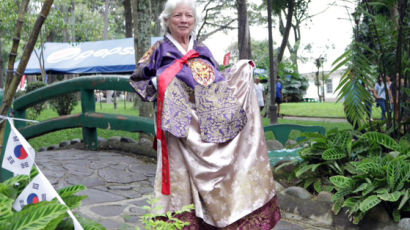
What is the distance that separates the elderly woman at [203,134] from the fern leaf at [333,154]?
120 cm

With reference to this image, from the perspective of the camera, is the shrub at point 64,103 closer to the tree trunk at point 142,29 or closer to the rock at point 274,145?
the tree trunk at point 142,29

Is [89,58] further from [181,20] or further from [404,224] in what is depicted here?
[404,224]

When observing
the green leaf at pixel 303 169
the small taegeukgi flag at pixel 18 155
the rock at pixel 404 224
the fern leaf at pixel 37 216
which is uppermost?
the small taegeukgi flag at pixel 18 155

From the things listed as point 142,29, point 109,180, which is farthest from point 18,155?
point 142,29

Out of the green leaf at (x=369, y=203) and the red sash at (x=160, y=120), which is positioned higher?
the red sash at (x=160, y=120)

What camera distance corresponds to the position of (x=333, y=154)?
3.86 m

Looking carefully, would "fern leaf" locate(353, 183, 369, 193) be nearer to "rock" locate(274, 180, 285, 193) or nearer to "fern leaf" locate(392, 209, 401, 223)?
"fern leaf" locate(392, 209, 401, 223)

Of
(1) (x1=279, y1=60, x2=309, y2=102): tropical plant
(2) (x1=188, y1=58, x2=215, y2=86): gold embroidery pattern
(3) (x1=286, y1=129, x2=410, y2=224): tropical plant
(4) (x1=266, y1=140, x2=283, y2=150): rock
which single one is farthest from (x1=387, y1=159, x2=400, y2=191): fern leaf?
(1) (x1=279, y1=60, x2=309, y2=102): tropical plant

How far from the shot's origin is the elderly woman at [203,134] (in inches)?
99.9

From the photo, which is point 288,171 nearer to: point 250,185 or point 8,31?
point 250,185

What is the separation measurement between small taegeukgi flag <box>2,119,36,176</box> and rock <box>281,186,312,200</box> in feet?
9.17

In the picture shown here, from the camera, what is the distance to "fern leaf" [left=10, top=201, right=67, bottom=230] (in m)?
1.38

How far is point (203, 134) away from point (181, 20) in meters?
0.74

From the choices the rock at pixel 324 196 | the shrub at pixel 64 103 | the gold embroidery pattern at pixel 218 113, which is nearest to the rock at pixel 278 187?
the rock at pixel 324 196
